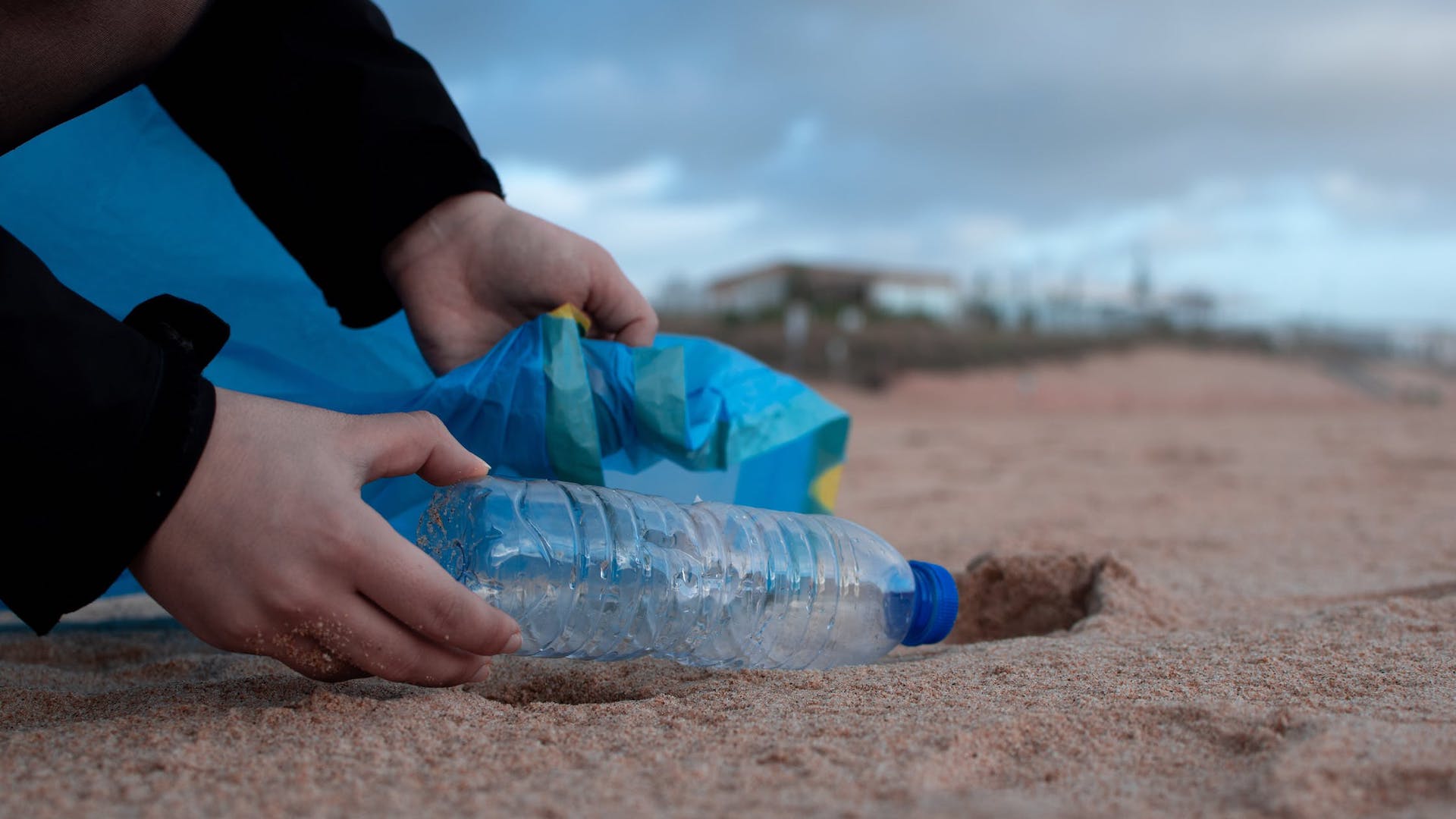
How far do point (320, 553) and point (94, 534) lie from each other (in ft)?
0.73

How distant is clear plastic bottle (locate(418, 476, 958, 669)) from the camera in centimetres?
159

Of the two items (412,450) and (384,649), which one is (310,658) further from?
(412,450)

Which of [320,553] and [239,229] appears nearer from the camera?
[320,553]

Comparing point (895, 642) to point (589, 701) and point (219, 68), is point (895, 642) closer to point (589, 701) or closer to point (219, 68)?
point (589, 701)

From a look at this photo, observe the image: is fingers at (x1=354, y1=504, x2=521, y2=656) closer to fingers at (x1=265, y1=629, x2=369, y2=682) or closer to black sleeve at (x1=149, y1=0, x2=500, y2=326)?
fingers at (x1=265, y1=629, x2=369, y2=682)

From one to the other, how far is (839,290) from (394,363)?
83.7 ft

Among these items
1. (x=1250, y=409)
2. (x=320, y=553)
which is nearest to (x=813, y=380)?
(x=1250, y=409)

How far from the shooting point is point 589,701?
1.54m

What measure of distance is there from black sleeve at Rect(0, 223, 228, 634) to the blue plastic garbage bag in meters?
0.68

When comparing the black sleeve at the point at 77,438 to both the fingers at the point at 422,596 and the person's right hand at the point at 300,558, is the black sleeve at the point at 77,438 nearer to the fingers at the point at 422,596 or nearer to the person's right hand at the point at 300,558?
the person's right hand at the point at 300,558

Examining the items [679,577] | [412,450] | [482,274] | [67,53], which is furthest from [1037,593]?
[67,53]

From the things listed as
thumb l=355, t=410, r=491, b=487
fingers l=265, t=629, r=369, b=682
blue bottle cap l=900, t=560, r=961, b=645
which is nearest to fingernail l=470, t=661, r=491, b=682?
fingers l=265, t=629, r=369, b=682

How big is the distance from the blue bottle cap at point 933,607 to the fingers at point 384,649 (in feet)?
2.47

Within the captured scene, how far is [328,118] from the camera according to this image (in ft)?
6.00
